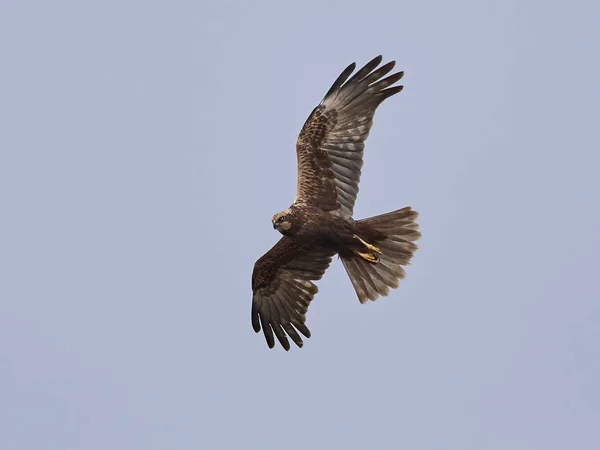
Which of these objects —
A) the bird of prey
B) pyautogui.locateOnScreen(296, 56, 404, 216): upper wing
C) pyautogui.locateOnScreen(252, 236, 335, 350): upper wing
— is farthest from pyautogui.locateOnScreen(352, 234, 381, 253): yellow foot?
pyautogui.locateOnScreen(252, 236, 335, 350): upper wing

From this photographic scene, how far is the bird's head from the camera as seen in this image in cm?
1922

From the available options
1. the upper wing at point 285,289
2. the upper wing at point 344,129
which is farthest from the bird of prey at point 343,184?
the upper wing at point 285,289

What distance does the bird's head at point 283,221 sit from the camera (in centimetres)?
1922

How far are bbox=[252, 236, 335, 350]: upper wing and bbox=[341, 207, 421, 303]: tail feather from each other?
475 mm

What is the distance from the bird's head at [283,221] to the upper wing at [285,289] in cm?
96

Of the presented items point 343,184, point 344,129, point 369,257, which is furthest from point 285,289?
point 344,129

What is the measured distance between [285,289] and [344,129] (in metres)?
2.66

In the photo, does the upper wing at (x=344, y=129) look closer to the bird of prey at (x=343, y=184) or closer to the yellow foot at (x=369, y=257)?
the bird of prey at (x=343, y=184)

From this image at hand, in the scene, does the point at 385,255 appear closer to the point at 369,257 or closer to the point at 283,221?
the point at 369,257

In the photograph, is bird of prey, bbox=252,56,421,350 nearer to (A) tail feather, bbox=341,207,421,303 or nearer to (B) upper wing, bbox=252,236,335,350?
(A) tail feather, bbox=341,207,421,303

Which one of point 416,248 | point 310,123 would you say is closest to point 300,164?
point 310,123

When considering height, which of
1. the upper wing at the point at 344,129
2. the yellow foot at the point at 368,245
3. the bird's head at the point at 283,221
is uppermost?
the upper wing at the point at 344,129

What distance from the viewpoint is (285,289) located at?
20.5 metres

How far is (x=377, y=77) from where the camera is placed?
19266 mm
